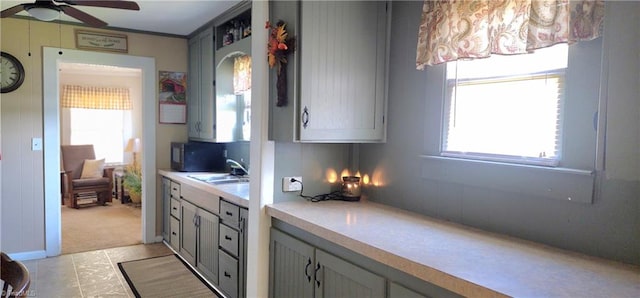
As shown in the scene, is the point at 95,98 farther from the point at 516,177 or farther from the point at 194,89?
the point at 516,177

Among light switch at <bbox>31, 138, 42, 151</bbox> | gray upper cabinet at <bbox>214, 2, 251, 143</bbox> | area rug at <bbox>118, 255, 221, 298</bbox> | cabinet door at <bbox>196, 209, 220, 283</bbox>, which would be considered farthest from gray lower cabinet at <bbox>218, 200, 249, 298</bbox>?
light switch at <bbox>31, 138, 42, 151</bbox>

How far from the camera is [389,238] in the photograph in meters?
1.75

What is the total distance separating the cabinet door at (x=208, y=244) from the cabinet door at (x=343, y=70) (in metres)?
1.38

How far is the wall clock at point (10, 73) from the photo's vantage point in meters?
3.79

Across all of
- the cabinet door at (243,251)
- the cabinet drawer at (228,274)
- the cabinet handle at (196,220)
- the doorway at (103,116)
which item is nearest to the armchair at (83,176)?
the doorway at (103,116)

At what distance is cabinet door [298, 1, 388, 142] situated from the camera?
2.18 meters

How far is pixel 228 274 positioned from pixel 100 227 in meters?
3.08

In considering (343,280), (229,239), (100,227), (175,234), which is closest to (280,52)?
(343,280)

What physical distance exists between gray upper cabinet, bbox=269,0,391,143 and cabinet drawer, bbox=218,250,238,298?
1.12m

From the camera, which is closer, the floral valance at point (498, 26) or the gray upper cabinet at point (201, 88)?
the floral valance at point (498, 26)

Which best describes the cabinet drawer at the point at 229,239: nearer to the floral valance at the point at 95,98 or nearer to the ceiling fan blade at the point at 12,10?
the ceiling fan blade at the point at 12,10

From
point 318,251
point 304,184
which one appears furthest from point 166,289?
point 318,251

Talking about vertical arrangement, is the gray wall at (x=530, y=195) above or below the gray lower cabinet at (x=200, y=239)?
above

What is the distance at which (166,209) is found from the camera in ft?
14.7
